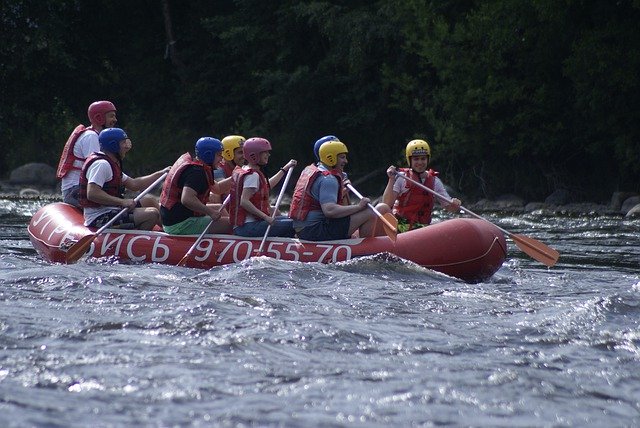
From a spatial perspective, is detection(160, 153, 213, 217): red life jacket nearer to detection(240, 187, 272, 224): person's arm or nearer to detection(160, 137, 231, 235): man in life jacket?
detection(160, 137, 231, 235): man in life jacket

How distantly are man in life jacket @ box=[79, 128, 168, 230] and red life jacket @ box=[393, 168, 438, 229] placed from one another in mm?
2256

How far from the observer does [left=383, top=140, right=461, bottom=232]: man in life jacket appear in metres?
11.1

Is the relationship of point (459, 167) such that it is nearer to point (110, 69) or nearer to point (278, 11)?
point (278, 11)

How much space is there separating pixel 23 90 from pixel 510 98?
1321 cm

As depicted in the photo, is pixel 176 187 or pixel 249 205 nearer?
pixel 249 205

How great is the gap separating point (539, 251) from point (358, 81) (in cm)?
1742

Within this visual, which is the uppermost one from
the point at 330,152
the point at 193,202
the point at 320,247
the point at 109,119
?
the point at 109,119

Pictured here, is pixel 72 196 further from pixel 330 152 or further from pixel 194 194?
pixel 330 152

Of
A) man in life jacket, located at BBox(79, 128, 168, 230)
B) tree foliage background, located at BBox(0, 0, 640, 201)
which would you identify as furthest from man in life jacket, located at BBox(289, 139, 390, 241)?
tree foliage background, located at BBox(0, 0, 640, 201)

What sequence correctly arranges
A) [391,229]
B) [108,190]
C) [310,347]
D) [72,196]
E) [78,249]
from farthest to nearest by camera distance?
[72,196] → [108,190] → [78,249] → [391,229] → [310,347]

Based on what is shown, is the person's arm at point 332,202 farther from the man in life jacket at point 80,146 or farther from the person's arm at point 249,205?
the man in life jacket at point 80,146

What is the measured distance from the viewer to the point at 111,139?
10.6 m

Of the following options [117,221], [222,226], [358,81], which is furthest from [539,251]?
[358,81]

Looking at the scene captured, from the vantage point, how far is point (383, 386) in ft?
18.8
